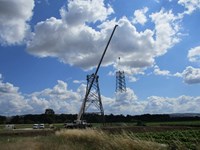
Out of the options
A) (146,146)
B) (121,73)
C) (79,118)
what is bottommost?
(146,146)

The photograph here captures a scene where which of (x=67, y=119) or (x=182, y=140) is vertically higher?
(x=67, y=119)

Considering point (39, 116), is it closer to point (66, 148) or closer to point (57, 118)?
point (57, 118)

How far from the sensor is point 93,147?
59.7ft

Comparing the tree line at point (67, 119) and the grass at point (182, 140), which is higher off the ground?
the tree line at point (67, 119)

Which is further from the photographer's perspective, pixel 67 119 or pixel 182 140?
pixel 67 119

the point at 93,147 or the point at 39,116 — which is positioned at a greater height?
the point at 39,116

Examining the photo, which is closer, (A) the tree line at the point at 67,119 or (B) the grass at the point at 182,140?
(B) the grass at the point at 182,140

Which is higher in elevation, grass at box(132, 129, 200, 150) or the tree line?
the tree line

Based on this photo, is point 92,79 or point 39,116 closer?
point 92,79

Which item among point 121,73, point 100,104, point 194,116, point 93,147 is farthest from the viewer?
point 194,116

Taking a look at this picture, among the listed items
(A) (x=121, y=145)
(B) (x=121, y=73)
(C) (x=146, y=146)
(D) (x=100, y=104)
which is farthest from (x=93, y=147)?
(D) (x=100, y=104)

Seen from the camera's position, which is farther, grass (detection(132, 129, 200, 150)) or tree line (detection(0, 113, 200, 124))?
tree line (detection(0, 113, 200, 124))

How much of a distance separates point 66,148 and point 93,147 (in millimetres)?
2078

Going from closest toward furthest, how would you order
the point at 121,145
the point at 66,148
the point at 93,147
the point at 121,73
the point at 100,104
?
the point at 121,145
the point at 93,147
the point at 66,148
the point at 121,73
the point at 100,104
